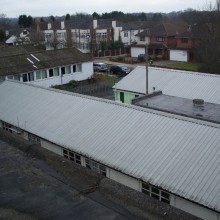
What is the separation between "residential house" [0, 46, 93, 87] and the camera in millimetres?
41094

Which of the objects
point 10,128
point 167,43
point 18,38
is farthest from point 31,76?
point 18,38

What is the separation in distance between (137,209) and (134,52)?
58.9 m

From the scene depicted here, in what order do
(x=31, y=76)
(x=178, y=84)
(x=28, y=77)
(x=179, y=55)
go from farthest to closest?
(x=179, y=55)
(x=31, y=76)
(x=28, y=77)
(x=178, y=84)

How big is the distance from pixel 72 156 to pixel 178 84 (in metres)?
15.0

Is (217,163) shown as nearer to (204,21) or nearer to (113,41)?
(204,21)

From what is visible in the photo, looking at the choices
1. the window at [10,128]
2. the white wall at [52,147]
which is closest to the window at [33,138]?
the white wall at [52,147]

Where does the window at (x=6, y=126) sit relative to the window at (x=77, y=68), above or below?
below

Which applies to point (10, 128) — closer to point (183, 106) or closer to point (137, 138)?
point (137, 138)

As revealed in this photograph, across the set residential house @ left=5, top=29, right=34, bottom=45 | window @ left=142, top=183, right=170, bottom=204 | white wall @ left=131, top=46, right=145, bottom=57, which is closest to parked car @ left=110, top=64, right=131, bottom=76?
white wall @ left=131, top=46, right=145, bottom=57

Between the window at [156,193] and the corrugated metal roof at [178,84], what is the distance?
13.9 m

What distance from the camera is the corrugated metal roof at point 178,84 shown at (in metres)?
29.4

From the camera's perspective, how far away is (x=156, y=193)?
53.4ft

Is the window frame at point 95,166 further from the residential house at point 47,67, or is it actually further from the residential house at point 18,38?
the residential house at point 18,38

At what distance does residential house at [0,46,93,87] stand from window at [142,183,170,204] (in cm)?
2793
